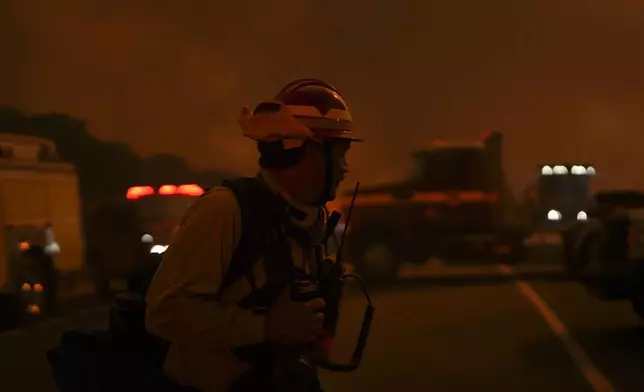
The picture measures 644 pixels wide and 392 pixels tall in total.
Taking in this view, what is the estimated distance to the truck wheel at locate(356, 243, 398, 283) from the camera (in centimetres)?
1794

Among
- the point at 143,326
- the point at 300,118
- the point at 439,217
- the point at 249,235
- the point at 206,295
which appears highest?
the point at 300,118

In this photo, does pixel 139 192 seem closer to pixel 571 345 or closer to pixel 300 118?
pixel 571 345

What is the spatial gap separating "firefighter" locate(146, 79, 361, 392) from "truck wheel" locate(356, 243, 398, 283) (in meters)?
15.2

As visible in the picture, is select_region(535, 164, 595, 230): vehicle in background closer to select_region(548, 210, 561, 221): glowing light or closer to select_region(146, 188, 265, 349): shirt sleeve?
select_region(548, 210, 561, 221): glowing light

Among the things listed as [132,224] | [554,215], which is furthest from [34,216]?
[554,215]

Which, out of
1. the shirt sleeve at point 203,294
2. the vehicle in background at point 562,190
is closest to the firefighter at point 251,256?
the shirt sleeve at point 203,294

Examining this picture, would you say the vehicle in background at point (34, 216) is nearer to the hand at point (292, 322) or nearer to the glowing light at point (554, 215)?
the hand at point (292, 322)

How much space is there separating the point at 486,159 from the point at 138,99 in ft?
52.3

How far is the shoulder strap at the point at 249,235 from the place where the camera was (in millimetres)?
2527

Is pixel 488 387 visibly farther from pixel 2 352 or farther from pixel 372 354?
pixel 2 352

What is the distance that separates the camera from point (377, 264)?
18.0 metres

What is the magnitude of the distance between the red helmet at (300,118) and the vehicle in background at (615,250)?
8706 millimetres

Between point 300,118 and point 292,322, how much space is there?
0.54 metres

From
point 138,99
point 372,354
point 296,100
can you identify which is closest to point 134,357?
point 296,100
